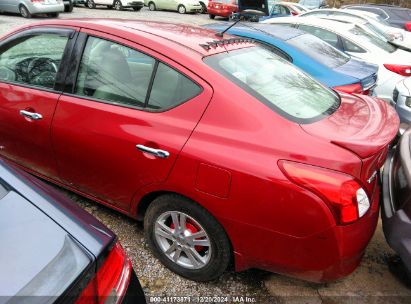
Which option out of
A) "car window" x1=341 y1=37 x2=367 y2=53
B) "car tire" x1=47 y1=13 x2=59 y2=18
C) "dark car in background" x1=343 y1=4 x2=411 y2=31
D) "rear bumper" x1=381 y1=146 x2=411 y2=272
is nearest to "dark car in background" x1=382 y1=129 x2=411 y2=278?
"rear bumper" x1=381 y1=146 x2=411 y2=272

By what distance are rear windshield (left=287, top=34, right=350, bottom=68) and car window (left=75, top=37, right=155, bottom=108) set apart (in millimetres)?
2932

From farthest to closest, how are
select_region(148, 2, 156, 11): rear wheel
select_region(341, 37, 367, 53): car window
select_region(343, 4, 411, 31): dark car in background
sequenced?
select_region(148, 2, 156, 11): rear wheel, select_region(343, 4, 411, 31): dark car in background, select_region(341, 37, 367, 53): car window

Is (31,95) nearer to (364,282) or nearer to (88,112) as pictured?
(88,112)

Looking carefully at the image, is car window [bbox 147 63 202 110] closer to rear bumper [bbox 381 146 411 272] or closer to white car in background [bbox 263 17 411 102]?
rear bumper [bbox 381 146 411 272]

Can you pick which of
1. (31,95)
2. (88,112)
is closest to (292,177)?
(88,112)

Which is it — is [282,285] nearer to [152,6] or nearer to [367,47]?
[367,47]

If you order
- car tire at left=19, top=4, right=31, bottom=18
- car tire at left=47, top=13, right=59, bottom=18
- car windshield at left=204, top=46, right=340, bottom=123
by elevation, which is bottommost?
car tire at left=47, top=13, right=59, bottom=18

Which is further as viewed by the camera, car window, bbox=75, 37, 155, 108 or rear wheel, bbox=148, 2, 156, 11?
rear wheel, bbox=148, 2, 156, 11

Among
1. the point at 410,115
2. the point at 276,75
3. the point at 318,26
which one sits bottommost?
the point at 410,115

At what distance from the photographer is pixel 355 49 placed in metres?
6.25

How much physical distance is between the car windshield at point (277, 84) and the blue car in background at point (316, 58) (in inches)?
69.5

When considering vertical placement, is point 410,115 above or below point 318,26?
below

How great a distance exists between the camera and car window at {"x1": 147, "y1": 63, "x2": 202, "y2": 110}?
7.25 ft

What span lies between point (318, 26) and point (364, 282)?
17.1 feet
